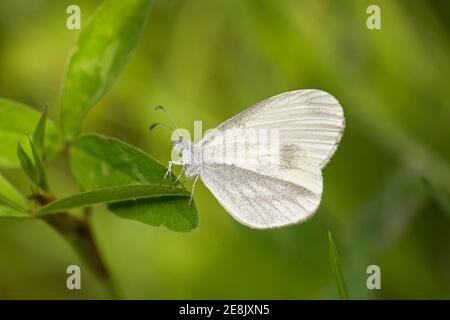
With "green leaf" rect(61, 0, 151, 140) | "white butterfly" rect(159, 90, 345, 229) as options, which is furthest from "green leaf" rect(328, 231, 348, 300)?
"green leaf" rect(61, 0, 151, 140)

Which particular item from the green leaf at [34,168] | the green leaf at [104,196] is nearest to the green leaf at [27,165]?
the green leaf at [34,168]

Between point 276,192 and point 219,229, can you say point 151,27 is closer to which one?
point 219,229

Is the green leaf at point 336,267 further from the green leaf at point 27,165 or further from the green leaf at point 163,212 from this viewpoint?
the green leaf at point 27,165

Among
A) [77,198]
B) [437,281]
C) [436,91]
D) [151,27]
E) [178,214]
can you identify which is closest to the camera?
[77,198]

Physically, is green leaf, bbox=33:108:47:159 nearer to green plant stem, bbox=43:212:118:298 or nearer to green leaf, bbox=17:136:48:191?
green leaf, bbox=17:136:48:191
